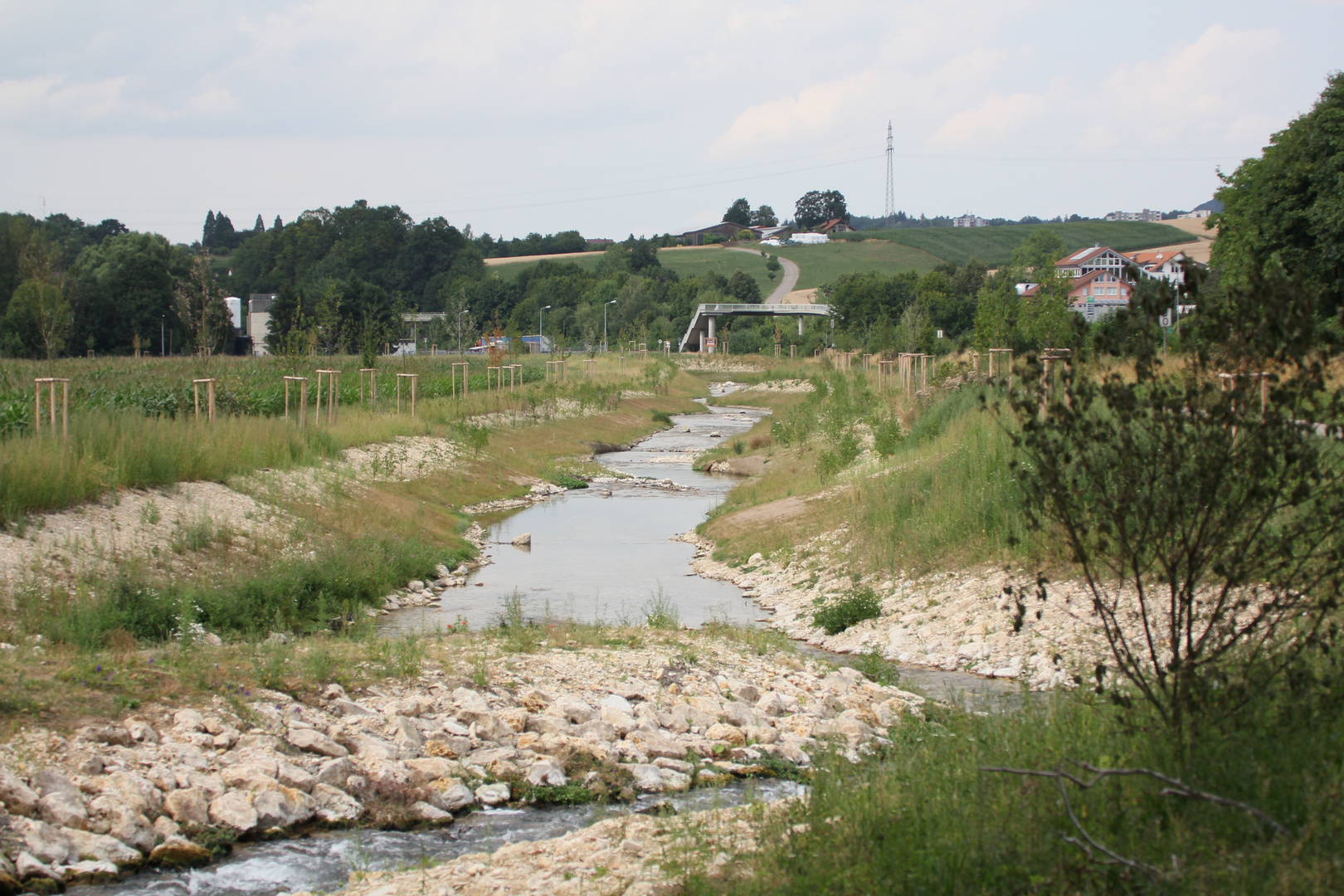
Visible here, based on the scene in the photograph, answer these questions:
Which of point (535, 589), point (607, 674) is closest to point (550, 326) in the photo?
point (535, 589)

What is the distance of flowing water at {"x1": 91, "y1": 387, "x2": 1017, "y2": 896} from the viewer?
7.23m

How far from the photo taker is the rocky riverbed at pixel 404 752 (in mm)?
7309

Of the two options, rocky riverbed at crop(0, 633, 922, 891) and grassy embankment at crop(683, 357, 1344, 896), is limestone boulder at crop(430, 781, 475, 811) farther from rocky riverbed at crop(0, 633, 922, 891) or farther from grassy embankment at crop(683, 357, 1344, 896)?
grassy embankment at crop(683, 357, 1344, 896)

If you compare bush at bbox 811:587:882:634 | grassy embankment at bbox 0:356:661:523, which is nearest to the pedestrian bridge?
grassy embankment at bbox 0:356:661:523

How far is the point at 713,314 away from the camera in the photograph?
110 m

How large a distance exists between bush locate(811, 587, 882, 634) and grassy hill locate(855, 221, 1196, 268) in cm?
14612

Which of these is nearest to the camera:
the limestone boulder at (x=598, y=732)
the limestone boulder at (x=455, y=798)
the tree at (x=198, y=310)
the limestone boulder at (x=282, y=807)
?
the limestone boulder at (x=282, y=807)

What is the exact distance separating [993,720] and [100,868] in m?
6.45

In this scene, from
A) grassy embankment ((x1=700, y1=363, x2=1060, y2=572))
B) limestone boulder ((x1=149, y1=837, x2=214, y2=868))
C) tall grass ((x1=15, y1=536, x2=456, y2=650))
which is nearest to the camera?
limestone boulder ((x1=149, y1=837, x2=214, y2=868))

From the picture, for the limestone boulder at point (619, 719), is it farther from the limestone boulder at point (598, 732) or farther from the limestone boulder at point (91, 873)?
the limestone boulder at point (91, 873)

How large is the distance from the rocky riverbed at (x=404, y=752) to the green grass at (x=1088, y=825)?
73.7 inches

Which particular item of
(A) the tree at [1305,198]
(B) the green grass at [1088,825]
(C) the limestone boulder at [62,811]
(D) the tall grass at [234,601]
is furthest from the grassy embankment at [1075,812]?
(A) the tree at [1305,198]

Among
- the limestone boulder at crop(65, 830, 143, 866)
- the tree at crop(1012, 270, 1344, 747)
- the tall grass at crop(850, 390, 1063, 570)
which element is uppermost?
the tree at crop(1012, 270, 1344, 747)

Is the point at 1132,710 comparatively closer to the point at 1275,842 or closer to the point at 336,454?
the point at 1275,842
